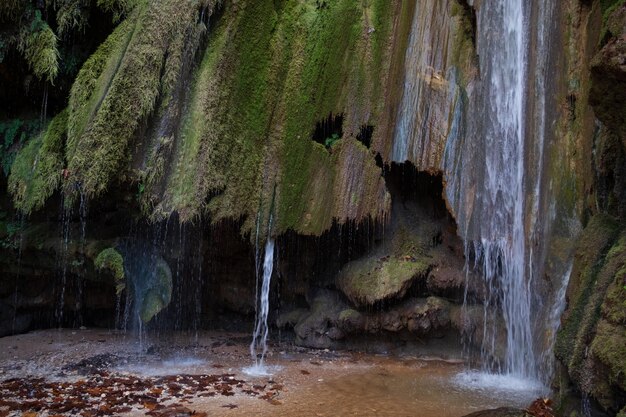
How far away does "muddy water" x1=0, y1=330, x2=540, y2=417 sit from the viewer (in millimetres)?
Answer: 5344

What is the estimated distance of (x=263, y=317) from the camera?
354 inches

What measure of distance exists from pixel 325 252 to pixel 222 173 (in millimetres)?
2048

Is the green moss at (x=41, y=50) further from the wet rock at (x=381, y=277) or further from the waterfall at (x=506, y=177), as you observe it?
the waterfall at (x=506, y=177)

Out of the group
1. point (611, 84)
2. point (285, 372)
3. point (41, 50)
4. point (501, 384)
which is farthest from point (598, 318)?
point (41, 50)

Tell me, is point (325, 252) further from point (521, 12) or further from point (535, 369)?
point (521, 12)

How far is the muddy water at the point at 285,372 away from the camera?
5344 millimetres

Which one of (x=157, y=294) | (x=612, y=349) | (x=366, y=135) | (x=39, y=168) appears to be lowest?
(x=157, y=294)

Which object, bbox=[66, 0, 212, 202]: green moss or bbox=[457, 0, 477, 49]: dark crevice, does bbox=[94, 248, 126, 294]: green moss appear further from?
bbox=[457, 0, 477, 49]: dark crevice

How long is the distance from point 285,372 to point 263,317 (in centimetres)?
231

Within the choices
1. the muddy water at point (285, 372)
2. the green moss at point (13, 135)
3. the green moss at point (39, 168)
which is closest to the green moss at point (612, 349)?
the muddy water at point (285, 372)

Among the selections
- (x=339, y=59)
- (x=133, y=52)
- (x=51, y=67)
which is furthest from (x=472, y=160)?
(x=51, y=67)

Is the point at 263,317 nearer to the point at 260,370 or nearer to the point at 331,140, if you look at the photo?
the point at 260,370

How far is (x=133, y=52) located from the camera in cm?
772

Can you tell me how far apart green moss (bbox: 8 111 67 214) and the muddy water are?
6.97ft
